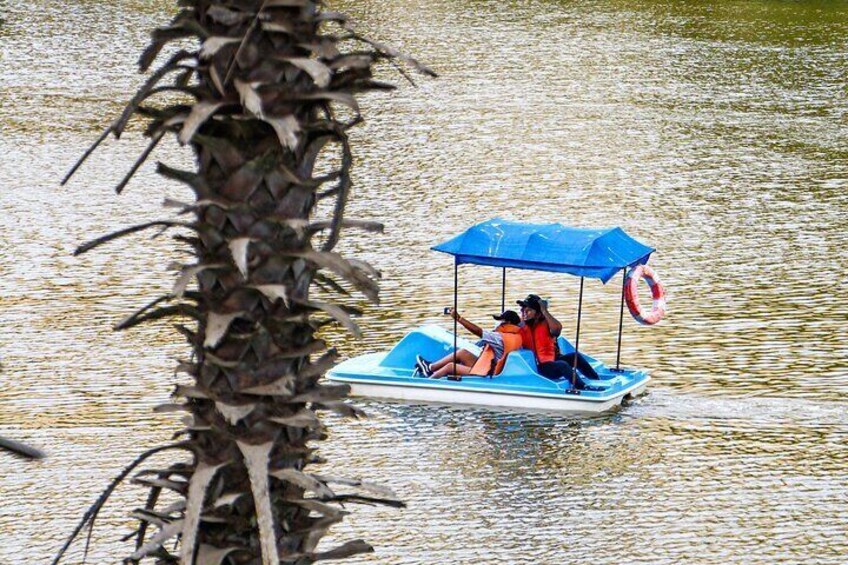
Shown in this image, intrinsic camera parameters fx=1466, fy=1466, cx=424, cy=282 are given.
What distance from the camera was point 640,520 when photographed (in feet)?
42.2

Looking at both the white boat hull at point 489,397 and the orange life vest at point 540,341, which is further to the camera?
the orange life vest at point 540,341

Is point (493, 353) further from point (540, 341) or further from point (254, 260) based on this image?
point (254, 260)

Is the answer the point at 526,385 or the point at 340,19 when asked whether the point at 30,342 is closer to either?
the point at 526,385

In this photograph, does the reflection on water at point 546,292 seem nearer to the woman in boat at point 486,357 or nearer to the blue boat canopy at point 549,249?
the woman in boat at point 486,357

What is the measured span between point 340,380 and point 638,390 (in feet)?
10.5

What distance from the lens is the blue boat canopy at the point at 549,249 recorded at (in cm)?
1566

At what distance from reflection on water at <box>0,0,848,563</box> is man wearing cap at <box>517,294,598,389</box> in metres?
0.60

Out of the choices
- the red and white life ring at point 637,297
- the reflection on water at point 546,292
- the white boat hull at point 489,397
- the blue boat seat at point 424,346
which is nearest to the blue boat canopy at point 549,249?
the red and white life ring at point 637,297

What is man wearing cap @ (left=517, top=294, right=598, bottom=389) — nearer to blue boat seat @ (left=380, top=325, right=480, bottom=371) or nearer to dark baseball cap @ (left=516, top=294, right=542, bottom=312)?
dark baseball cap @ (left=516, top=294, right=542, bottom=312)

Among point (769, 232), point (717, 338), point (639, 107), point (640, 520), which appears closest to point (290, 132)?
point (640, 520)

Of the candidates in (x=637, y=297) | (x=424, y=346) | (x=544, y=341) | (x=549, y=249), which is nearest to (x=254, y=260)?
(x=544, y=341)

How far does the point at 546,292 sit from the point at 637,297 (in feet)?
9.69

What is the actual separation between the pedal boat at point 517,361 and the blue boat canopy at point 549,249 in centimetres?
1

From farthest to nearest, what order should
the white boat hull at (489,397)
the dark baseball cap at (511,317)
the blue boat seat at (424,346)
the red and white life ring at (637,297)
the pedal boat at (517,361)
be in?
the red and white life ring at (637,297)
the blue boat seat at (424,346)
the dark baseball cap at (511,317)
the pedal boat at (517,361)
the white boat hull at (489,397)
